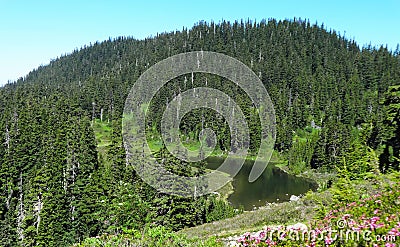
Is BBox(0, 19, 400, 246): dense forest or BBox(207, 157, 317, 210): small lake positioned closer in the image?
BBox(0, 19, 400, 246): dense forest

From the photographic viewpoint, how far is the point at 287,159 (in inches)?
3927

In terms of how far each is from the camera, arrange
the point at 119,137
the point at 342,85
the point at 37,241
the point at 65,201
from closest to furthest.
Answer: the point at 37,241 < the point at 65,201 < the point at 119,137 < the point at 342,85

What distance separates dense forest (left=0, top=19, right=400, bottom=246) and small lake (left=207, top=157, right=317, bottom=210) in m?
7.55

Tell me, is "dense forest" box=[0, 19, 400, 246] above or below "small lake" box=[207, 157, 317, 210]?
above

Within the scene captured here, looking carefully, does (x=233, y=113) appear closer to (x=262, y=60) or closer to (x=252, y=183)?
(x=252, y=183)

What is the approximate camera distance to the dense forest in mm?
37000

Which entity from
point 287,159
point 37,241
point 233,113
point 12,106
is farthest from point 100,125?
point 37,241

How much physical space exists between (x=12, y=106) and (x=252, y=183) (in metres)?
67.3

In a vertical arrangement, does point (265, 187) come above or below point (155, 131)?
below

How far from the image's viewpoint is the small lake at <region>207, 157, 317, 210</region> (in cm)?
5925

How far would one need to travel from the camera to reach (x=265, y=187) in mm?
69875

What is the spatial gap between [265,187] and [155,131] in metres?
52.8

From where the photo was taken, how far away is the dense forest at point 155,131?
1457 inches

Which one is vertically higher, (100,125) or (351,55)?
(351,55)
